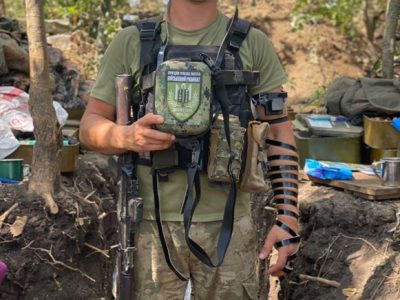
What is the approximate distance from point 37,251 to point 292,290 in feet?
5.45

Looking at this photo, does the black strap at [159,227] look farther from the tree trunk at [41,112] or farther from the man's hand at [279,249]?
the tree trunk at [41,112]

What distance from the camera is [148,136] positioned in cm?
237

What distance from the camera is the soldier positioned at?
257 centimetres

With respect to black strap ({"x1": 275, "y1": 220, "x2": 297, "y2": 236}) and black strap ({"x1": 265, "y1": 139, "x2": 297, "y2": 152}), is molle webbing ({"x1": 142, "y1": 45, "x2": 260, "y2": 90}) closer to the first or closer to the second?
black strap ({"x1": 265, "y1": 139, "x2": 297, "y2": 152})

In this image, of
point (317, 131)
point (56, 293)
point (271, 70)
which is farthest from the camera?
point (317, 131)

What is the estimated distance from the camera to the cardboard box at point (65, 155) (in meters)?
5.46

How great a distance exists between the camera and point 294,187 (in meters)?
2.76

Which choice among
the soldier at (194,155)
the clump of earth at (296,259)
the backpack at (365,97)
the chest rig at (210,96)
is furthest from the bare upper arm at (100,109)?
the backpack at (365,97)

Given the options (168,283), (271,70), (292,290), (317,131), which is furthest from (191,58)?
(317,131)

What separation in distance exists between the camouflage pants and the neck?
740 millimetres

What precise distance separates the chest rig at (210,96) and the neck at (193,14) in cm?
8

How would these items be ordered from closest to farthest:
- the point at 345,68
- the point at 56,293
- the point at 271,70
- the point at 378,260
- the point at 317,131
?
the point at 271,70 → the point at 378,260 → the point at 56,293 → the point at 317,131 → the point at 345,68

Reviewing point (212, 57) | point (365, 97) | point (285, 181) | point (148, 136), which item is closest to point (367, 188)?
point (365, 97)

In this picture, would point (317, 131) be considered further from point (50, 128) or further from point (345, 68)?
point (345, 68)
